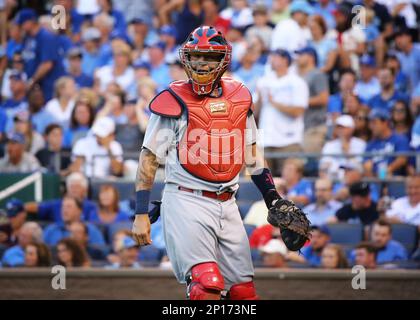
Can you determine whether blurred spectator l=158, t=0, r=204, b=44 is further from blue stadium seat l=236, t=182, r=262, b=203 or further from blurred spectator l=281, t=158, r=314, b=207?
blurred spectator l=281, t=158, r=314, b=207

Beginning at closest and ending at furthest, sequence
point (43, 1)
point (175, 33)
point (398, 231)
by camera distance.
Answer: point (398, 231)
point (175, 33)
point (43, 1)

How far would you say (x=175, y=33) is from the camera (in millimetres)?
14789

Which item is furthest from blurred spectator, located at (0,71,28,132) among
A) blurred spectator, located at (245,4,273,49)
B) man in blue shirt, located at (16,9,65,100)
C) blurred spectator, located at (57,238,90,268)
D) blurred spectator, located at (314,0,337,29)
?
blurred spectator, located at (314,0,337,29)

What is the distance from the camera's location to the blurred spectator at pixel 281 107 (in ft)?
40.3

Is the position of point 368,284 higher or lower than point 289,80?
lower

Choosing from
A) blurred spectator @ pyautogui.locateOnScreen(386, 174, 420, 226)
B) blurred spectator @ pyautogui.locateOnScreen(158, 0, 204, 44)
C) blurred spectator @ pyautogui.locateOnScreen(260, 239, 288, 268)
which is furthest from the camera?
blurred spectator @ pyautogui.locateOnScreen(158, 0, 204, 44)

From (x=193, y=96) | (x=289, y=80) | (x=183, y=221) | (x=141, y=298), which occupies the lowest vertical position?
(x=141, y=298)

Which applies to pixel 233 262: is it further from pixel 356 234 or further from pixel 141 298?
pixel 356 234

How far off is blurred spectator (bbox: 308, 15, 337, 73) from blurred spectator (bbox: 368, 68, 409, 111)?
0.83 meters

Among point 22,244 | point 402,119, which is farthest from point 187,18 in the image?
point 22,244

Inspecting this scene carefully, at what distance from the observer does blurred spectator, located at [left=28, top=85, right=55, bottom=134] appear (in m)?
13.7

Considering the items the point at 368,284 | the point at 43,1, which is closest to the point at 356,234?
the point at 368,284

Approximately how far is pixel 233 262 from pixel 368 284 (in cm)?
331

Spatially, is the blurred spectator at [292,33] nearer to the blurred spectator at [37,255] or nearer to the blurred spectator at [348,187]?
the blurred spectator at [348,187]
